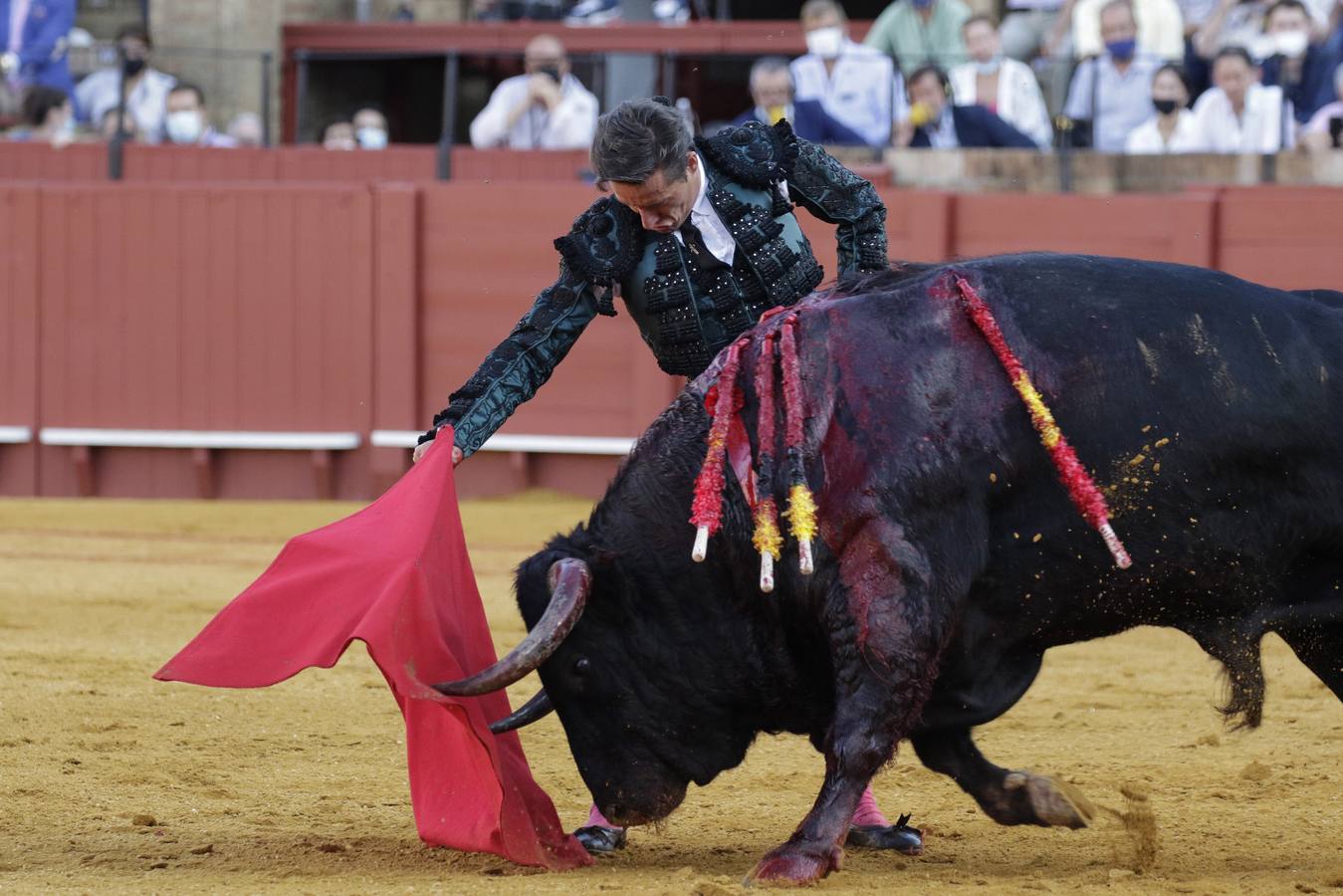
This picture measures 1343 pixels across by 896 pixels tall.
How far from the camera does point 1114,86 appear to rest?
8.46 meters

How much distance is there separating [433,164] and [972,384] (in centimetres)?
671

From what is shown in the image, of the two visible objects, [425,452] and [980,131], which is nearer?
[425,452]

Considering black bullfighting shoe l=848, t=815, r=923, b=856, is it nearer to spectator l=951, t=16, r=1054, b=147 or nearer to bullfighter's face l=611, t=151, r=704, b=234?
bullfighter's face l=611, t=151, r=704, b=234

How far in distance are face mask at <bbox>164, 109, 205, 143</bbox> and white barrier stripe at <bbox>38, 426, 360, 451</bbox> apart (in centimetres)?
165

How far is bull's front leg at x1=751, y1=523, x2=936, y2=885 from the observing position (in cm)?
283

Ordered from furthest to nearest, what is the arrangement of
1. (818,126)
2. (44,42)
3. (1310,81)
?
(44,42), (818,126), (1310,81)

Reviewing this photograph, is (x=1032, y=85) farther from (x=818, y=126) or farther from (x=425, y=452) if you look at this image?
(x=425, y=452)

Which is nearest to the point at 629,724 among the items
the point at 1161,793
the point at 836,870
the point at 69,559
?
the point at 836,870

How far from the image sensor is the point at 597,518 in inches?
125

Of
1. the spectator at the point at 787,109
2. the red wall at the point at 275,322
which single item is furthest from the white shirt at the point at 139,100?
the spectator at the point at 787,109

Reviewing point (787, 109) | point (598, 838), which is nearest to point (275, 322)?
point (787, 109)

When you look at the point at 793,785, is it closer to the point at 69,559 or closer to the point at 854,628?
the point at 854,628

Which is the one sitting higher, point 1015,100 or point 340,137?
point 1015,100

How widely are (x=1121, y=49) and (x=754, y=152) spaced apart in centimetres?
537
